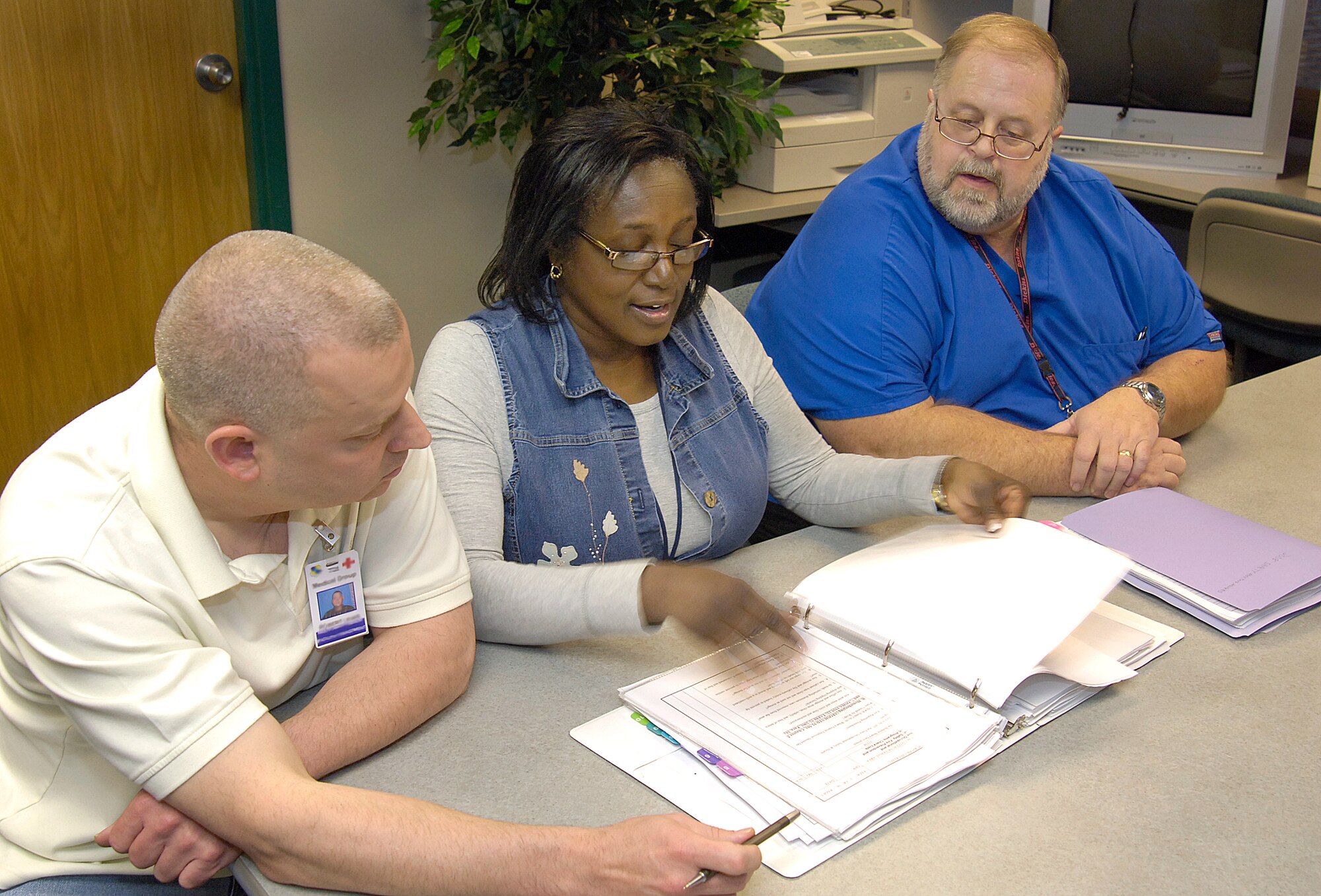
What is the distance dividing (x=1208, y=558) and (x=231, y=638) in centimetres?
118

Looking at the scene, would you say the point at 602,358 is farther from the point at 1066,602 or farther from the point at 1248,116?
the point at 1248,116

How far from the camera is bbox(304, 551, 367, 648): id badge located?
45.2 inches

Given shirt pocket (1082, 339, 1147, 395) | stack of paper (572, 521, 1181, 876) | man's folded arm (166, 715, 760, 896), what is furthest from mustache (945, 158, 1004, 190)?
man's folded arm (166, 715, 760, 896)

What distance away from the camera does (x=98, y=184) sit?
2.79 meters

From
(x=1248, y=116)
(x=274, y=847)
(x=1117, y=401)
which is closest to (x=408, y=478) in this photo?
(x=274, y=847)

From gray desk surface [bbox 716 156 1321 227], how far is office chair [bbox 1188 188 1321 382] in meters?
0.34

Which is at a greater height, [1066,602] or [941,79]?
[941,79]

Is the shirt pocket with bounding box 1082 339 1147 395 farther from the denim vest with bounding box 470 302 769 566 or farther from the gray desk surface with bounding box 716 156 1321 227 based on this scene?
the gray desk surface with bounding box 716 156 1321 227

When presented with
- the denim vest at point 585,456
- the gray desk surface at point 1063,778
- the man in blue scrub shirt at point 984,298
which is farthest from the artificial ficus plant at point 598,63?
the gray desk surface at point 1063,778

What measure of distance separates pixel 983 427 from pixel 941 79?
645 millimetres

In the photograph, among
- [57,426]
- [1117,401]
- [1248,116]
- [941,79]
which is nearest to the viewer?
[1117,401]

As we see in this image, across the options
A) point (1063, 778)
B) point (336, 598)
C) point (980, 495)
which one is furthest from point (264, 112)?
point (1063, 778)

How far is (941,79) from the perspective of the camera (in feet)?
6.39

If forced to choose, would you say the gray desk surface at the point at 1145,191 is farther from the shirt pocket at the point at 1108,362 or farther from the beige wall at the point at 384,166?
the shirt pocket at the point at 1108,362
